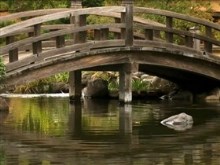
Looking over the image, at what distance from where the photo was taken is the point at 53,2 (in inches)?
1655

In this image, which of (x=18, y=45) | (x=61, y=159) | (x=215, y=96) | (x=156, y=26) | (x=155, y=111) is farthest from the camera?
(x=215, y=96)

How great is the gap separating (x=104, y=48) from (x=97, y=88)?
473 centimetres

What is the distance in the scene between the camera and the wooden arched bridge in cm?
2131

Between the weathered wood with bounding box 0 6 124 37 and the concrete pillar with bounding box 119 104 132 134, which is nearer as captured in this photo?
the concrete pillar with bounding box 119 104 132 134

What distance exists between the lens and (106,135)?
16.6 metres

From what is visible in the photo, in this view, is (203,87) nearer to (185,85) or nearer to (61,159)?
(185,85)

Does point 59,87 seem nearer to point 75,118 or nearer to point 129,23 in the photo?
point 129,23

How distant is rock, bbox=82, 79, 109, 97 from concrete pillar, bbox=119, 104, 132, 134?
3.71 m

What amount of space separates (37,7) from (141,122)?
23252mm

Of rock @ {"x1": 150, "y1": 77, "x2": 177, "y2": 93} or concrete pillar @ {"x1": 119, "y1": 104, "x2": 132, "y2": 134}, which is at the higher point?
rock @ {"x1": 150, "y1": 77, "x2": 177, "y2": 93}

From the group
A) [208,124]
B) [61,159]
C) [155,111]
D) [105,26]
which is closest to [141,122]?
[208,124]

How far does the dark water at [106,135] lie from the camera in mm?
13500

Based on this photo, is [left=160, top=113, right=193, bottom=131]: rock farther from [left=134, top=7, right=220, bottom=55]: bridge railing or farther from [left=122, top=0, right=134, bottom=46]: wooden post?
[left=134, top=7, right=220, bottom=55]: bridge railing

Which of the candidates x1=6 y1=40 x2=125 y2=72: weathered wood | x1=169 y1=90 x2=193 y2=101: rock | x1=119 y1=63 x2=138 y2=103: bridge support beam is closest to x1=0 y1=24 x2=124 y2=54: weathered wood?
x1=6 y1=40 x2=125 y2=72: weathered wood
